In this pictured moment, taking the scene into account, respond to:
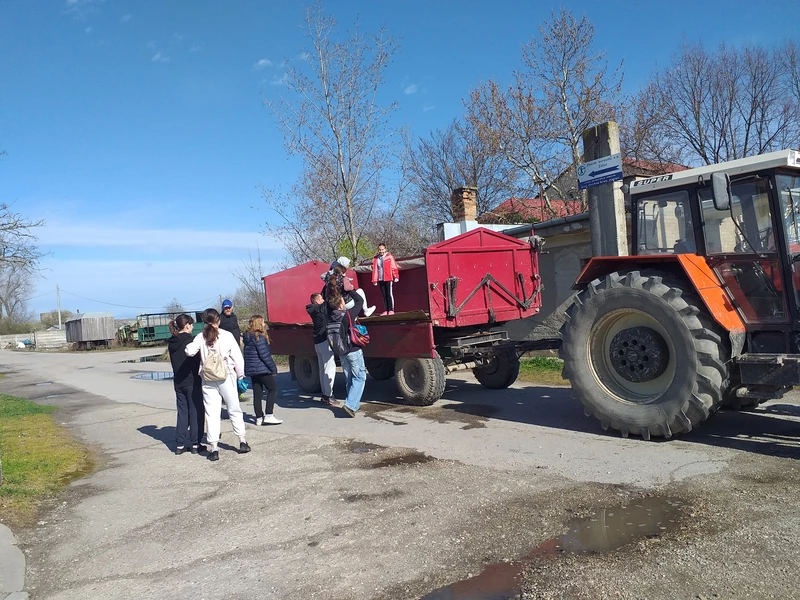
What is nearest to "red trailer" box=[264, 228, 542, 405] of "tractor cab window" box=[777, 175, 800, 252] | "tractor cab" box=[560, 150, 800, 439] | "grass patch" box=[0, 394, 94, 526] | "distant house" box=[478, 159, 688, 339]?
"tractor cab" box=[560, 150, 800, 439]

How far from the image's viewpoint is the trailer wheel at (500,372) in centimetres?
978

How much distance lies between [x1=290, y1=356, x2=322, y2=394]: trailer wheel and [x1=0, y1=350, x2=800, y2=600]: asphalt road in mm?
3309

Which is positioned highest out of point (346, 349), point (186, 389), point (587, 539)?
point (346, 349)

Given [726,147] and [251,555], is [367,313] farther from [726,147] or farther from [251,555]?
[726,147]

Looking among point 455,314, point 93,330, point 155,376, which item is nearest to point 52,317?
point 93,330

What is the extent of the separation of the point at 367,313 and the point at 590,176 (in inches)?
167

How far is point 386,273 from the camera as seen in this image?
10297 millimetres

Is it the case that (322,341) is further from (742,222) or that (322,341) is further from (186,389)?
(742,222)

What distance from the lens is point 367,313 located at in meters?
9.64

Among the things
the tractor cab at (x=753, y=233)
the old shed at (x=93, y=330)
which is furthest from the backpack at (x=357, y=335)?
the old shed at (x=93, y=330)

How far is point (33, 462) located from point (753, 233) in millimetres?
8335

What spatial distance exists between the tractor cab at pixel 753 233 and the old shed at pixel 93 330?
48.6 meters

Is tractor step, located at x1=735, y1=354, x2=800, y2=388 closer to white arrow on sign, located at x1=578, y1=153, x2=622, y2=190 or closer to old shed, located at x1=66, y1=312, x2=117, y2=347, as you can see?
white arrow on sign, located at x1=578, y1=153, x2=622, y2=190

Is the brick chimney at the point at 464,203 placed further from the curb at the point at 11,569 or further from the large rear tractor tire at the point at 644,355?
the curb at the point at 11,569
